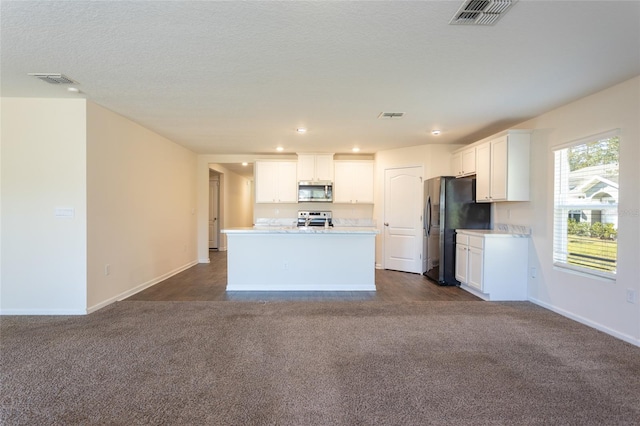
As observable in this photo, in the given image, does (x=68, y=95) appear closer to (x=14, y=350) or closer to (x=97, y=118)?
(x=97, y=118)

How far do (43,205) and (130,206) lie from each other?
966 millimetres

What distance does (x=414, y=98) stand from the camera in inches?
133

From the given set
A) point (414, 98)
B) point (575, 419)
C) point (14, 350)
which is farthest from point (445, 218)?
point (14, 350)

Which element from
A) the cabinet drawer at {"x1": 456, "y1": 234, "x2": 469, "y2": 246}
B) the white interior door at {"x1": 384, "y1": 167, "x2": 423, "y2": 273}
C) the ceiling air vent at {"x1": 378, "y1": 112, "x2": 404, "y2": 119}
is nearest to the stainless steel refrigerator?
the cabinet drawer at {"x1": 456, "y1": 234, "x2": 469, "y2": 246}

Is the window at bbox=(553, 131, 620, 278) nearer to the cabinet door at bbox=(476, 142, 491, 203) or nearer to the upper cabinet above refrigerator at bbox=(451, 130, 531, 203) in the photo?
the upper cabinet above refrigerator at bbox=(451, 130, 531, 203)

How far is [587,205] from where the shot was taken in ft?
10.9

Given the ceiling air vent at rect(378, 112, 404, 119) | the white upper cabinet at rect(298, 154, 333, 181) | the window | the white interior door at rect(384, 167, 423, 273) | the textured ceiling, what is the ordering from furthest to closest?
the white upper cabinet at rect(298, 154, 333, 181) → the white interior door at rect(384, 167, 423, 273) → the ceiling air vent at rect(378, 112, 404, 119) → the window → the textured ceiling

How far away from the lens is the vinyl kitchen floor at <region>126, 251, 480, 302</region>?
426cm

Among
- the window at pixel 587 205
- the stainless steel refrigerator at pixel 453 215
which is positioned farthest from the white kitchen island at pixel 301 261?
the window at pixel 587 205

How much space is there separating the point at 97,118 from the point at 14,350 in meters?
2.56

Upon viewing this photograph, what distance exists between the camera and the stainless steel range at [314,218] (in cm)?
675

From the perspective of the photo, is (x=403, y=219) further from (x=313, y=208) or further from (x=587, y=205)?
(x=587, y=205)

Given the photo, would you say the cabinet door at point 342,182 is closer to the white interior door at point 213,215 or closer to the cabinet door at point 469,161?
the cabinet door at point 469,161

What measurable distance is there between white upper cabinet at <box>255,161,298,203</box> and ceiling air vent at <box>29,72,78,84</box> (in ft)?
12.6
